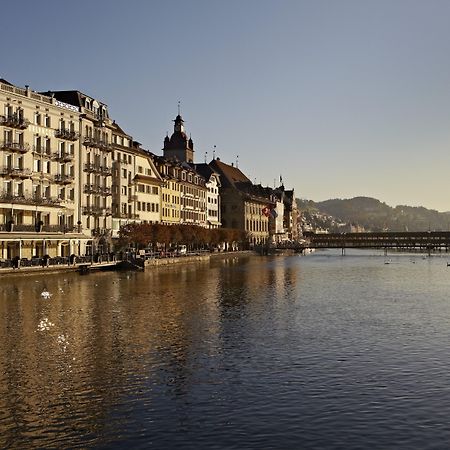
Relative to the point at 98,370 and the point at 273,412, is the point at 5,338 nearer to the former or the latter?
the point at 98,370

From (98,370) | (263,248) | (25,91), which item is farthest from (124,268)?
(263,248)

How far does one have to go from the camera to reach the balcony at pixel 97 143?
332 feet

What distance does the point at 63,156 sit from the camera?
312ft

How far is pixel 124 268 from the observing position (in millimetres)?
98250

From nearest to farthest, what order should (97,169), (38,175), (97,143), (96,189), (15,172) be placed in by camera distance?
(15,172)
(38,175)
(97,143)
(97,169)
(96,189)

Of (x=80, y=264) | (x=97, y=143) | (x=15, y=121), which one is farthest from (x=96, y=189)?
(x=15, y=121)

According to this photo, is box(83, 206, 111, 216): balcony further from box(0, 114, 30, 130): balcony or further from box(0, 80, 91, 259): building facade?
box(0, 114, 30, 130): balcony

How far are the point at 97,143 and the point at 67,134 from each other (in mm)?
9153

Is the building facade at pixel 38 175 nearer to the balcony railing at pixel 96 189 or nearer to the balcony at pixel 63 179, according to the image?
the balcony at pixel 63 179

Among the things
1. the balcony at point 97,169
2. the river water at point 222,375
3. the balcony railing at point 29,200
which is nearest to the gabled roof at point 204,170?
the balcony at point 97,169

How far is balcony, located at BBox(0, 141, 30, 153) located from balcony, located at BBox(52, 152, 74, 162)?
21.3 ft

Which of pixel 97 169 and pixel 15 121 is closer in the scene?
pixel 15 121

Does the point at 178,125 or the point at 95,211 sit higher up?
the point at 178,125

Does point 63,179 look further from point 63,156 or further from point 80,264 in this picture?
point 80,264
